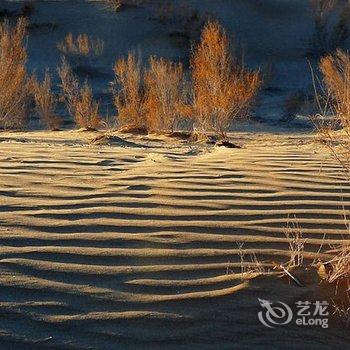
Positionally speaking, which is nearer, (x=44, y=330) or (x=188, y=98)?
(x=44, y=330)

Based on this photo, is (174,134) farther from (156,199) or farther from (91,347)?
(91,347)

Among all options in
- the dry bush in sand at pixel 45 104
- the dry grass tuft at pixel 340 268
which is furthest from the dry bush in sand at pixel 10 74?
the dry grass tuft at pixel 340 268

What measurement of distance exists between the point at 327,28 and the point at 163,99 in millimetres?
18975

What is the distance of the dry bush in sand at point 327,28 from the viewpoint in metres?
29.5

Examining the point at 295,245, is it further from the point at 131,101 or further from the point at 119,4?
the point at 119,4

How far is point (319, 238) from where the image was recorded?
148 inches

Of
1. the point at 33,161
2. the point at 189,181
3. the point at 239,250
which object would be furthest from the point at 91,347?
the point at 33,161

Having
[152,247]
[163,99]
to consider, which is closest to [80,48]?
[163,99]

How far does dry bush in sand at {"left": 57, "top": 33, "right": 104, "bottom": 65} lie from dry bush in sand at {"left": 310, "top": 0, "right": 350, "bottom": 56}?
9.02 meters

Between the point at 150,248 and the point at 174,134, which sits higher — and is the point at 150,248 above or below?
above

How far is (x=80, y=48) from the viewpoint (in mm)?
26953

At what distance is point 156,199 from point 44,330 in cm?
163

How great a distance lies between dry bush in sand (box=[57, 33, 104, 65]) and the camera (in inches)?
1049

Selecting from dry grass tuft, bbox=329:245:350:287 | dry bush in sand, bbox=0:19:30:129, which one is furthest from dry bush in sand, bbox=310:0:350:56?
dry grass tuft, bbox=329:245:350:287
